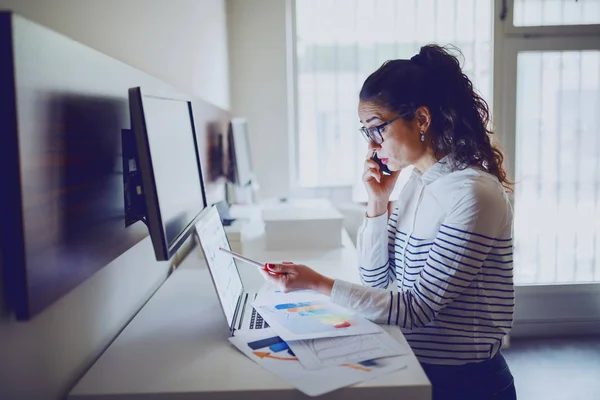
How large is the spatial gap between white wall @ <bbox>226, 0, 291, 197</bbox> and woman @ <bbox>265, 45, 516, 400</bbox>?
2050 millimetres

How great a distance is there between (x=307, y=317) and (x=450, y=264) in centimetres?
34

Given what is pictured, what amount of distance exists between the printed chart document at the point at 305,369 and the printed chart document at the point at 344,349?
1cm

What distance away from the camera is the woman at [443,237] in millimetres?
1175

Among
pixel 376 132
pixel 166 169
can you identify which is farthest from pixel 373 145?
pixel 166 169

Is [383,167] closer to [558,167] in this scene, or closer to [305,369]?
[305,369]

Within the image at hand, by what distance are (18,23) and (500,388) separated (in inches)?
45.5

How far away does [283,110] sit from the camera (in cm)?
347

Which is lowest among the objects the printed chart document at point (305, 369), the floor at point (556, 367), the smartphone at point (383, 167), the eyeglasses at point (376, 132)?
the floor at point (556, 367)

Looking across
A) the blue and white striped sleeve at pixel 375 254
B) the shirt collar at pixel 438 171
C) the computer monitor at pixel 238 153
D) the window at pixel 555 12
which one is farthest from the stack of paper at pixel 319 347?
the window at pixel 555 12

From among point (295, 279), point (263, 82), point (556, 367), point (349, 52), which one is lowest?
point (556, 367)

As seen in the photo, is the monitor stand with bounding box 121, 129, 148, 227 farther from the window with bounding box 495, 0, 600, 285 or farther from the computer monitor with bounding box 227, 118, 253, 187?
the window with bounding box 495, 0, 600, 285

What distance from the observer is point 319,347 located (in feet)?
3.60

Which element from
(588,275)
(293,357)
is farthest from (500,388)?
(588,275)

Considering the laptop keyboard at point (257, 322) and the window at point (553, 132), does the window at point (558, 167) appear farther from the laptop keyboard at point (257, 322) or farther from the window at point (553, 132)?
the laptop keyboard at point (257, 322)
